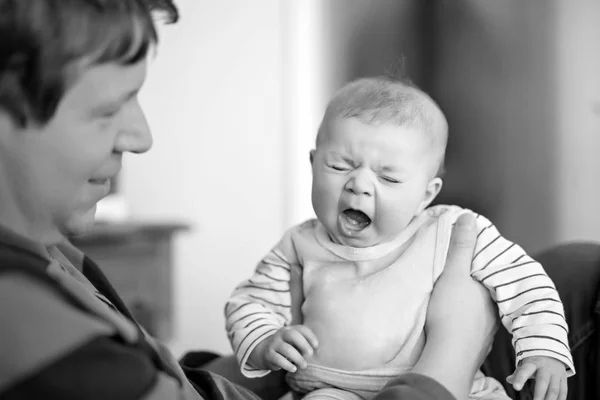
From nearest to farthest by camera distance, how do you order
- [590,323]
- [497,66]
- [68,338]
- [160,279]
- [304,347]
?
1. [68,338]
2. [304,347]
3. [590,323]
4. [160,279]
5. [497,66]

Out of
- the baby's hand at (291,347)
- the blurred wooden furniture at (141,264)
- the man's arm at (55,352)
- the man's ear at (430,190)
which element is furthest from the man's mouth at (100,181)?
the blurred wooden furniture at (141,264)

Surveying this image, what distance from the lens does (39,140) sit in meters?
0.63

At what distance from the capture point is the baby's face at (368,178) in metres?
1.00

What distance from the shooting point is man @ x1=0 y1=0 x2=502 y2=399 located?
0.57 meters

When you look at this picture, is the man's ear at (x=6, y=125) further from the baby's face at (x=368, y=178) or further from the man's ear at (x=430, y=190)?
the man's ear at (x=430, y=190)

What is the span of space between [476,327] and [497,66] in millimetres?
3032

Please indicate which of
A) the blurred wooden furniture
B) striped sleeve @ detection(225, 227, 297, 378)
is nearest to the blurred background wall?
the blurred wooden furniture

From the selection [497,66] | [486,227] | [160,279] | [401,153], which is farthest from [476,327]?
[497,66]

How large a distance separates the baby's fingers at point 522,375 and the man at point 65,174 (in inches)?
8.1

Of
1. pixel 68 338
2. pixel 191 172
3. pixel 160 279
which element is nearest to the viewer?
pixel 68 338

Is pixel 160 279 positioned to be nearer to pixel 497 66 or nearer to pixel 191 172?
pixel 191 172

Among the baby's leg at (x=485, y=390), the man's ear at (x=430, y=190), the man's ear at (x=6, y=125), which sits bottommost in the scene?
the baby's leg at (x=485, y=390)

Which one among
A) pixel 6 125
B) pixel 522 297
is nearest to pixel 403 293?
pixel 522 297

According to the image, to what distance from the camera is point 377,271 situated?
1.04 meters
